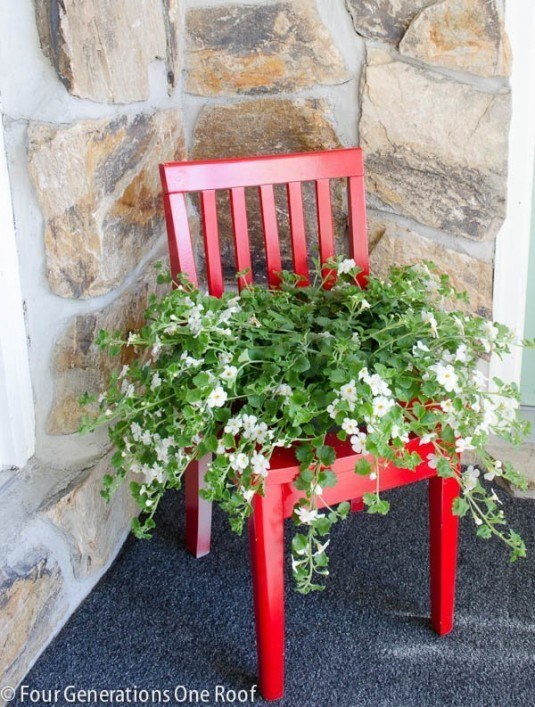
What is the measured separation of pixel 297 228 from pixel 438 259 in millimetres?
437

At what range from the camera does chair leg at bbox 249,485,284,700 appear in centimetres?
121

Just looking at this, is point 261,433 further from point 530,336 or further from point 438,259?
point 530,336

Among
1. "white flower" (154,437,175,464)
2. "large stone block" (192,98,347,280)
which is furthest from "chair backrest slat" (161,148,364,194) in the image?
"white flower" (154,437,175,464)

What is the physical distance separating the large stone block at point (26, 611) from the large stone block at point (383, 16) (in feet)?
4.11

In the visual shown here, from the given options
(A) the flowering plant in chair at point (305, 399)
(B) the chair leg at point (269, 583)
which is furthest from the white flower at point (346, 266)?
(B) the chair leg at point (269, 583)

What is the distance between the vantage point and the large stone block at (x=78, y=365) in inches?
58.0

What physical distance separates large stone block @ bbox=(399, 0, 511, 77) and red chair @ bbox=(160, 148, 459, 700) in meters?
0.31

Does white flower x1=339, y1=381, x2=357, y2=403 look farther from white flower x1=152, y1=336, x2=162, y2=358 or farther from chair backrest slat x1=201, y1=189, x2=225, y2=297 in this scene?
chair backrest slat x1=201, y1=189, x2=225, y2=297

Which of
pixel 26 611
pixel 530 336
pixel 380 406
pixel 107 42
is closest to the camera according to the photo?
pixel 380 406

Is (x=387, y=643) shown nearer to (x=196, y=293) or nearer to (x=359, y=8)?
(x=196, y=293)

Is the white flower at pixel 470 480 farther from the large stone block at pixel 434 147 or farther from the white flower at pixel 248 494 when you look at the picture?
the large stone block at pixel 434 147

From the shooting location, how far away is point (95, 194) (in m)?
1.45

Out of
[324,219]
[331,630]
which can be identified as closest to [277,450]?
[331,630]

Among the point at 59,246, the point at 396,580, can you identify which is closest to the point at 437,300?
the point at 396,580
